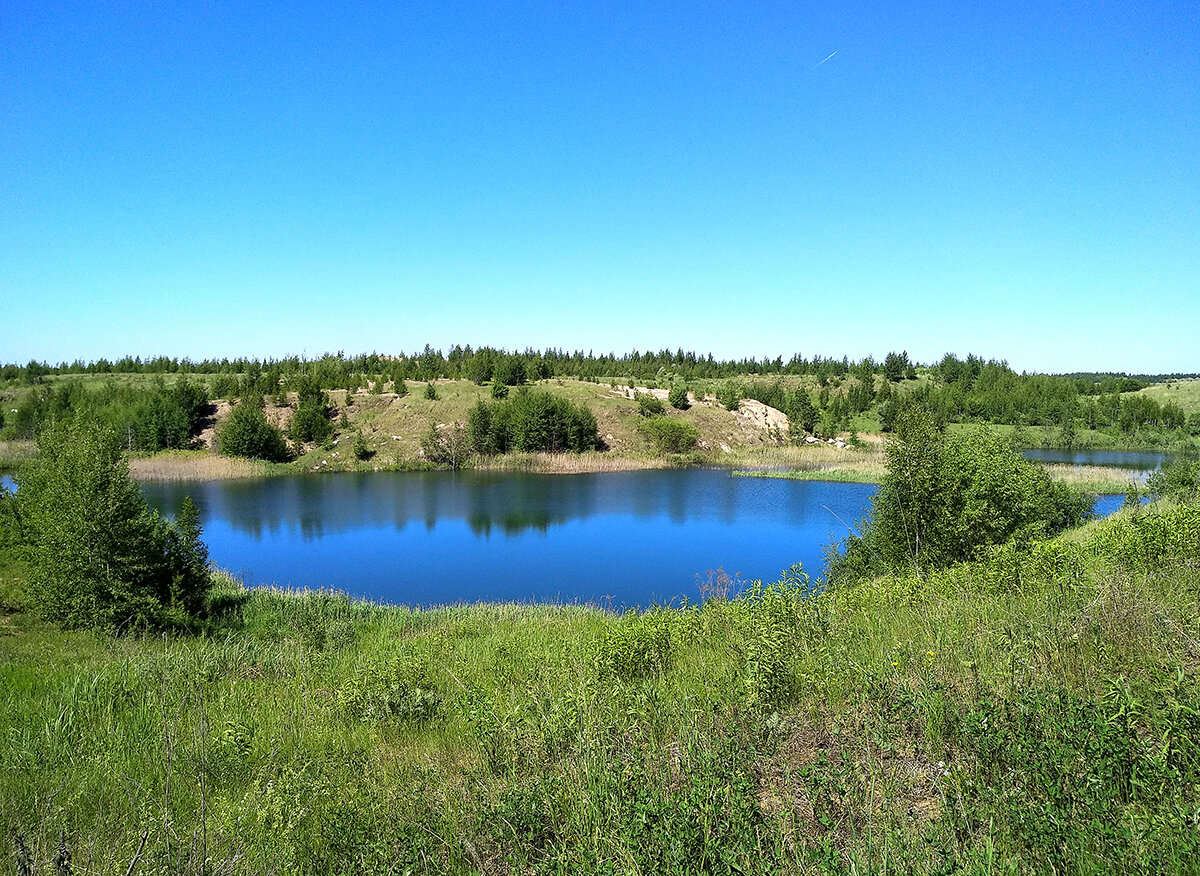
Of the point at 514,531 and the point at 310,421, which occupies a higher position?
the point at 310,421

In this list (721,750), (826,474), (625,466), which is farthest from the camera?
(625,466)

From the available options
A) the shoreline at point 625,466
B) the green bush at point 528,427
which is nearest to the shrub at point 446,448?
the green bush at point 528,427

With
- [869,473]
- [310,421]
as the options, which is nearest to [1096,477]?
[869,473]

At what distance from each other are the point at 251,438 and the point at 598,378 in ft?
159

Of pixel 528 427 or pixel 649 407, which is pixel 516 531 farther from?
pixel 649 407

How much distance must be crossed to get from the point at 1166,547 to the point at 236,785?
A: 9.08m

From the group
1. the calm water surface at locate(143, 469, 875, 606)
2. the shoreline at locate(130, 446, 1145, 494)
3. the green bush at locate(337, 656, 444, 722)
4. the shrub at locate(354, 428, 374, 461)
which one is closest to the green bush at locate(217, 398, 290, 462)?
the shoreline at locate(130, 446, 1145, 494)

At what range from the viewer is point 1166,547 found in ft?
22.4

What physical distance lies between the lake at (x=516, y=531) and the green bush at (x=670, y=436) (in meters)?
10.9

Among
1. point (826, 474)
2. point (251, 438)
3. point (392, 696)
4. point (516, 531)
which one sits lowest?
point (516, 531)

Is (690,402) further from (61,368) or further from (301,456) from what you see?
(61,368)

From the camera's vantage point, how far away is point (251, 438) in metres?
52.4

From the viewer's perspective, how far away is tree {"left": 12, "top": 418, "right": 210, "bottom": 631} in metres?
12.5

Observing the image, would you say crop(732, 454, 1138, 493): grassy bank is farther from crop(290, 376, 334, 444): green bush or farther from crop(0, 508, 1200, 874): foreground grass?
crop(290, 376, 334, 444): green bush
